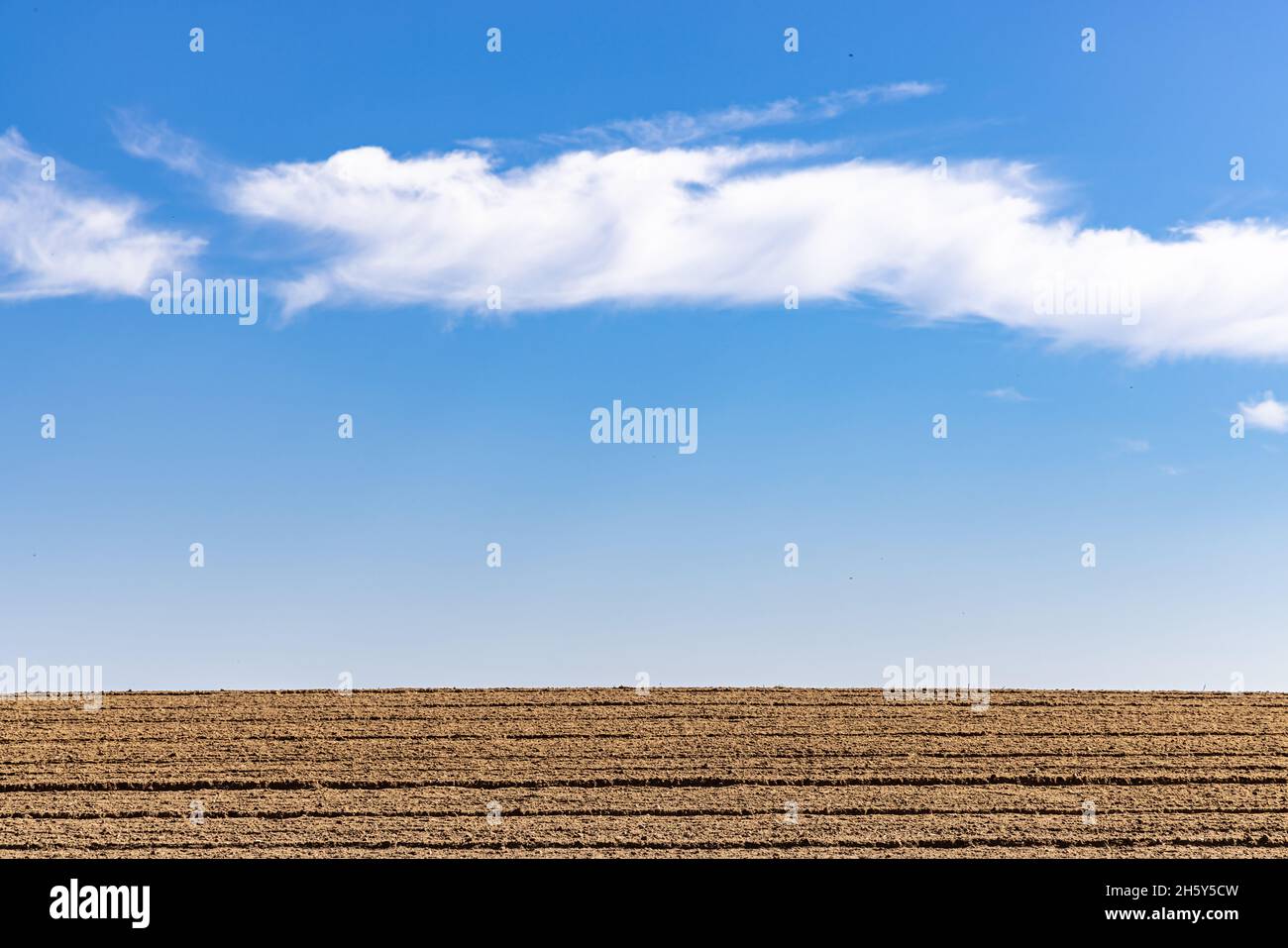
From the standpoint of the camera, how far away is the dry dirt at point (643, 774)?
51.9 feet

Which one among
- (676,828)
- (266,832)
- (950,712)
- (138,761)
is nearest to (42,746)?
(138,761)

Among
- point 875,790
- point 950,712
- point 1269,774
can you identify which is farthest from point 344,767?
point 1269,774

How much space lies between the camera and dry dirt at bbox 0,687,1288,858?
623 inches

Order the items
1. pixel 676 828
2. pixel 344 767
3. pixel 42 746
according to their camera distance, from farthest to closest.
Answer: pixel 42 746, pixel 344 767, pixel 676 828

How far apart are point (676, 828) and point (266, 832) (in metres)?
5.21

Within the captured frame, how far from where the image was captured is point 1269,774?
66.2ft

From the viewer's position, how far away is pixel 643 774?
64.3ft
